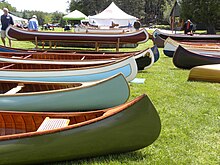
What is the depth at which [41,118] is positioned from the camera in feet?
11.6

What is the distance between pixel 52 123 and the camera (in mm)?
3338

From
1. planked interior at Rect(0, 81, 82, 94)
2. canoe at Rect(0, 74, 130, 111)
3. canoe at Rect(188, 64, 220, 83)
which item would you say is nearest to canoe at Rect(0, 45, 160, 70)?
canoe at Rect(188, 64, 220, 83)

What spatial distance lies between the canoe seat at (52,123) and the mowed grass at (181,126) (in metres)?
0.45

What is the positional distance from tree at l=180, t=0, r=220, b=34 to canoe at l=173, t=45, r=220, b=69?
22.9 m

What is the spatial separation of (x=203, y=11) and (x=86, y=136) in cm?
3063

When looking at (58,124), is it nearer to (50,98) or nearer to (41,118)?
(41,118)

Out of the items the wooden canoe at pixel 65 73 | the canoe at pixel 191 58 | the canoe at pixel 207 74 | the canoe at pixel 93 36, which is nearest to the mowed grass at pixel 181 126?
the canoe at pixel 207 74

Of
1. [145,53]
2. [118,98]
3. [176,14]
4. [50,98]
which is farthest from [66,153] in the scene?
[176,14]

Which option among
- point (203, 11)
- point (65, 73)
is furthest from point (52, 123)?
point (203, 11)

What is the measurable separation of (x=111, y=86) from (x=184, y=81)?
3863 millimetres

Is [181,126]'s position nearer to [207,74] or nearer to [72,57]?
[207,74]

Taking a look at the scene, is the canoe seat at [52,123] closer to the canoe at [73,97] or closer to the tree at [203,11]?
the canoe at [73,97]

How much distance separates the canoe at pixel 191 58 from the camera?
356 inches

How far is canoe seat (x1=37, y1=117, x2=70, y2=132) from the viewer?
3.23 meters
